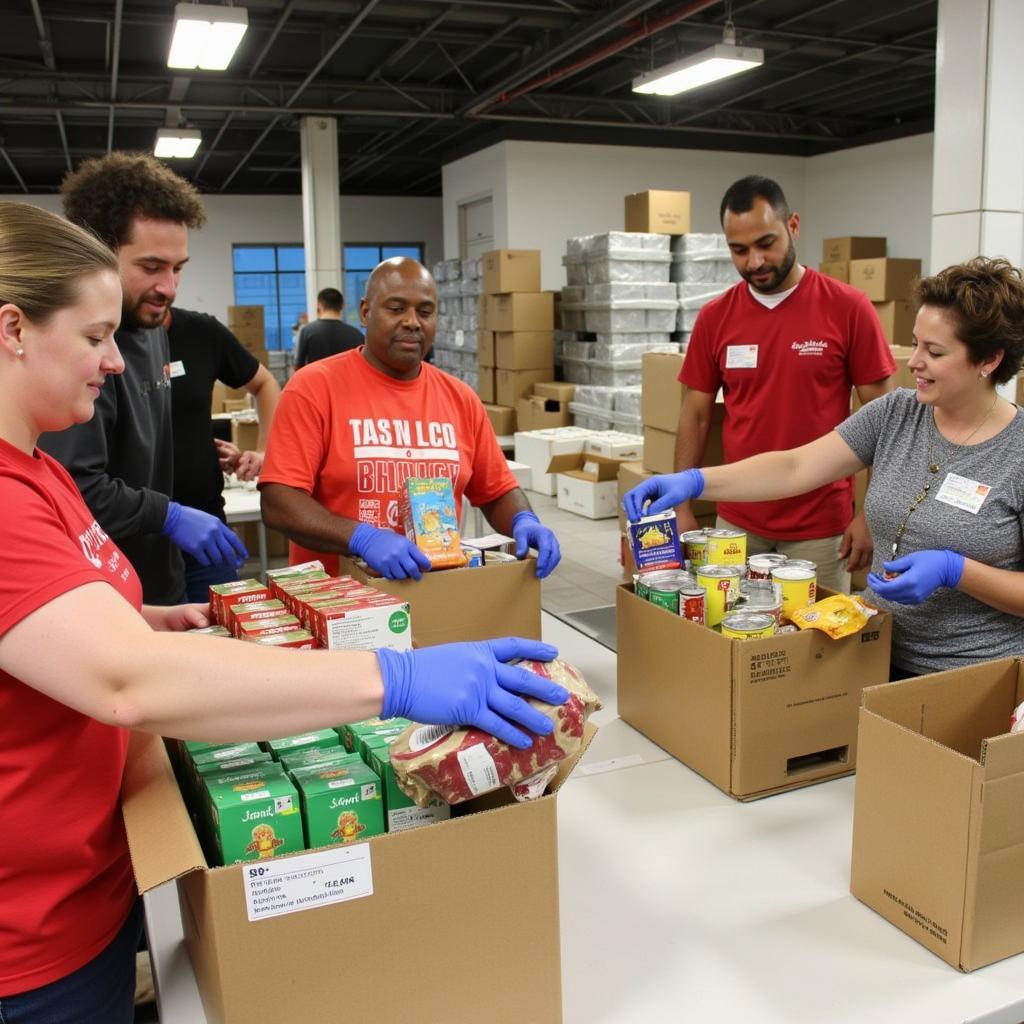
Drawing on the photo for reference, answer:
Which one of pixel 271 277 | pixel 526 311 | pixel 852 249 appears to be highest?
pixel 271 277

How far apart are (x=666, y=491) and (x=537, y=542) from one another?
31 cm

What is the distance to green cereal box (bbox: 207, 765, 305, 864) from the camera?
0.90 metres

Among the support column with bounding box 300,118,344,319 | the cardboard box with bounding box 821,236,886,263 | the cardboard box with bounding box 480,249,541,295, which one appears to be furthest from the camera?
the cardboard box with bounding box 821,236,886,263

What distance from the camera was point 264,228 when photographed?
53.4ft

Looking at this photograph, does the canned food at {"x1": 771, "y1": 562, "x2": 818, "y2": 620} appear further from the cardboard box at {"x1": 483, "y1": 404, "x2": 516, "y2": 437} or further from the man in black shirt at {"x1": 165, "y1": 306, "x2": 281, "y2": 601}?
the cardboard box at {"x1": 483, "y1": 404, "x2": 516, "y2": 437}

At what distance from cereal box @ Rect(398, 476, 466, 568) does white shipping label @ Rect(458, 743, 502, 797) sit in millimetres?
934

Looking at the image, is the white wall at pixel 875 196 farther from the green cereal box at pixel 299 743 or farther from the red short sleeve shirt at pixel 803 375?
the green cereal box at pixel 299 743

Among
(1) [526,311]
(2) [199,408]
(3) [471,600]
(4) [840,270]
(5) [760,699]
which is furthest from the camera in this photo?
(4) [840,270]

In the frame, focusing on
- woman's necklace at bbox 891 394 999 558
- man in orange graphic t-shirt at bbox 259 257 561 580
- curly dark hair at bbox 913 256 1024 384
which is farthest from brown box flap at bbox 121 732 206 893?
curly dark hair at bbox 913 256 1024 384

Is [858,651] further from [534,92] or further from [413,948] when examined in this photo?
[534,92]

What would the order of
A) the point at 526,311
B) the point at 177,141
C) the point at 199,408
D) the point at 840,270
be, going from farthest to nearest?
the point at 840,270 < the point at 177,141 < the point at 526,311 < the point at 199,408

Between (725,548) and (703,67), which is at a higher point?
(703,67)

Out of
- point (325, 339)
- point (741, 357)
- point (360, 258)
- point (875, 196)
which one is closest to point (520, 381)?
point (325, 339)

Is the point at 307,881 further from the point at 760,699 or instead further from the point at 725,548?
the point at 725,548
